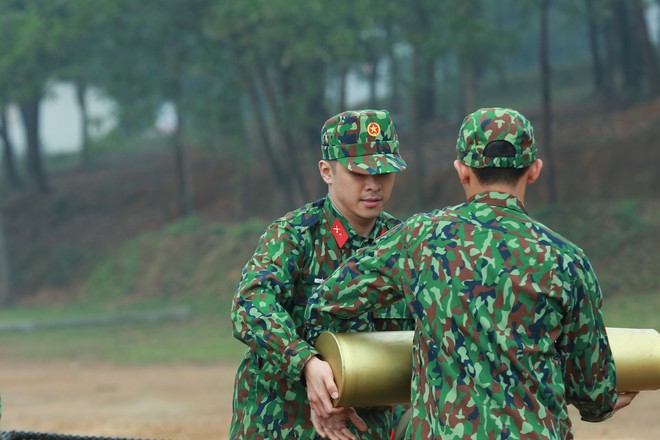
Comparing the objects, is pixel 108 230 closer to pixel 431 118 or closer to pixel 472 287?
pixel 431 118

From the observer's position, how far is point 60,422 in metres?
12.6

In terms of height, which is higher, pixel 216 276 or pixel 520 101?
pixel 520 101

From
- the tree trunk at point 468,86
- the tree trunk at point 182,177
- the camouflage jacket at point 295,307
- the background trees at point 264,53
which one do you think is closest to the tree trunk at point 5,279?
the background trees at point 264,53

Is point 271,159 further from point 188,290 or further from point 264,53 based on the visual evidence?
point 188,290

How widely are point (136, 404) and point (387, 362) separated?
10.8 m

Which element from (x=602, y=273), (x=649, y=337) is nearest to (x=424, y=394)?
(x=649, y=337)

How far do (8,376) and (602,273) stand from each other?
1112 cm

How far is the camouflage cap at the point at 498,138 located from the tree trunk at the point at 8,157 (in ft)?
107

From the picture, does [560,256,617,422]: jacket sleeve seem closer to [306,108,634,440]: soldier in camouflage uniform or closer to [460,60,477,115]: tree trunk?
[306,108,634,440]: soldier in camouflage uniform

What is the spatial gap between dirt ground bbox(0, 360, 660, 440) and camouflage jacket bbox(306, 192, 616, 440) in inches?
285

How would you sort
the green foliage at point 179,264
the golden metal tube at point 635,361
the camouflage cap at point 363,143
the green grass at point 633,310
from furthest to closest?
the green foliage at point 179,264, the green grass at point 633,310, the camouflage cap at point 363,143, the golden metal tube at point 635,361

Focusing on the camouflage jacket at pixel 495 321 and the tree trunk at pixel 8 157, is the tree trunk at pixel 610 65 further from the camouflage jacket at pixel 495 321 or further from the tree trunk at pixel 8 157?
the camouflage jacket at pixel 495 321

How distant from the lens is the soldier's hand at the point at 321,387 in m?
3.48

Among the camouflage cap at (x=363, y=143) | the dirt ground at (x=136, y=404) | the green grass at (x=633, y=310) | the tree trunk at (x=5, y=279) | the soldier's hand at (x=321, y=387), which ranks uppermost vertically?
the camouflage cap at (x=363, y=143)
